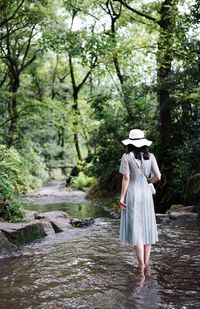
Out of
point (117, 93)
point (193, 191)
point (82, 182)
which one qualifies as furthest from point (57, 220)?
point (82, 182)

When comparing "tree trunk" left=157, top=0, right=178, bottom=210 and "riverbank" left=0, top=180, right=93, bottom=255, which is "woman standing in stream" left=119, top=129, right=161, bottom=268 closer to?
"riverbank" left=0, top=180, right=93, bottom=255

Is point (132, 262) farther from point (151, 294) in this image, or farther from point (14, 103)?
point (14, 103)

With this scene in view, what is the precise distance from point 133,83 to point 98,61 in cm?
181

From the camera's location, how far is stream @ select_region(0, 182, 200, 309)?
4754mm

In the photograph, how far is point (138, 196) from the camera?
6.14 metres

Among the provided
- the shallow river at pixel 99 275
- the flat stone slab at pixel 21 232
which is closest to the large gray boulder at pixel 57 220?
the flat stone slab at pixel 21 232

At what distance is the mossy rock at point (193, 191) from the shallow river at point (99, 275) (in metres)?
2.99

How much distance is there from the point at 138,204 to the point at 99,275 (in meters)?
1.24

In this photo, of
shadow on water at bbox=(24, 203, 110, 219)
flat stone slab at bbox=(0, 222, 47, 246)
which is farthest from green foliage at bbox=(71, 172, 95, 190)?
flat stone slab at bbox=(0, 222, 47, 246)

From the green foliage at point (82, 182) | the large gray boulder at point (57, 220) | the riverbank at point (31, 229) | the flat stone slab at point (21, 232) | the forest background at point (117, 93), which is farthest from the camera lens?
the green foliage at point (82, 182)

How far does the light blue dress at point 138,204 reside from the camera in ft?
20.0

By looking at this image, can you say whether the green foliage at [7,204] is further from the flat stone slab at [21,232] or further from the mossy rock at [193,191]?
the mossy rock at [193,191]

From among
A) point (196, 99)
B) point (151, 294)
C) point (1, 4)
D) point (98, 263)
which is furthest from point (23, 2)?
point (151, 294)

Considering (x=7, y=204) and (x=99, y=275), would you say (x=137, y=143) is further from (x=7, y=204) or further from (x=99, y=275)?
(x=7, y=204)
